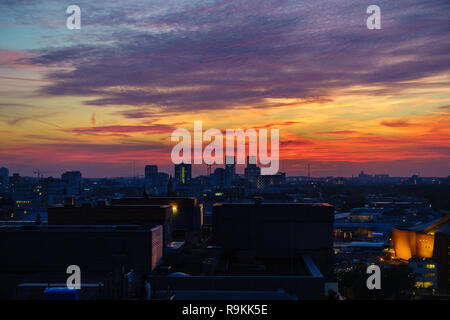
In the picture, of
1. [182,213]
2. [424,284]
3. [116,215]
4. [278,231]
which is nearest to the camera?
[278,231]

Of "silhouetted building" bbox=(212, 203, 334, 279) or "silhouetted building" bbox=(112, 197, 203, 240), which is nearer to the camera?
"silhouetted building" bbox=(212, 203, 334, 279)

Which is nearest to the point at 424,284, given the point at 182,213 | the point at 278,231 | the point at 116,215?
the point at 182,213

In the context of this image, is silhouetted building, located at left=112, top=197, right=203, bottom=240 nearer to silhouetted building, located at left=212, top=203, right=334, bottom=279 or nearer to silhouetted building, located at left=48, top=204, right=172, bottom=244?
silhouetted building, located at left=48, top=204, right=172, bottom=244

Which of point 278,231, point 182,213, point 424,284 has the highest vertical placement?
point 182,213

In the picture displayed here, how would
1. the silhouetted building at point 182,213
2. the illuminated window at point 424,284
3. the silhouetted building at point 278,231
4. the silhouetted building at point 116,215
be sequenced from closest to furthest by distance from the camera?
the silhouetted building at point 278,231
the silhouetted building at point 116,215
the silhouetted building at point 182,213
the illuminated window at point 424,284

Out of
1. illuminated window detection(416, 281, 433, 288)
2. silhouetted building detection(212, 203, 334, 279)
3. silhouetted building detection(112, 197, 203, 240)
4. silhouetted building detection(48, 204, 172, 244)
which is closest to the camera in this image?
silhouetted building detection(212, 203, 334, 279)

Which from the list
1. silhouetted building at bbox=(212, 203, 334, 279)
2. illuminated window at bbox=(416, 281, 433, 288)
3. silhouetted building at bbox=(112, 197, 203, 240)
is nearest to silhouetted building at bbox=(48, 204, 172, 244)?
silhouetted building at bbox=(212, 203, 334, 279)

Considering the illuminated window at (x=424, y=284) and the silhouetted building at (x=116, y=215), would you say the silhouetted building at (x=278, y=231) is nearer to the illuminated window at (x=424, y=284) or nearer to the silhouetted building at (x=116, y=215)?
the silhouetted building at (x=116, y=215)

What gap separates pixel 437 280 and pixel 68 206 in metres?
40.7

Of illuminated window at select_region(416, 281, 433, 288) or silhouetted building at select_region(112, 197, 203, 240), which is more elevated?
silhouetted building at select_region(112, 197, 203, 240)

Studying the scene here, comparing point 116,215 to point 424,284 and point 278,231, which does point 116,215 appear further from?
point 424,284

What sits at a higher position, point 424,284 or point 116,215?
point 116,215

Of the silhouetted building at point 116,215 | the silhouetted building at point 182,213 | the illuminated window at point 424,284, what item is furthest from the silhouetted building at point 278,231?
the illuminated window at point 424,284
